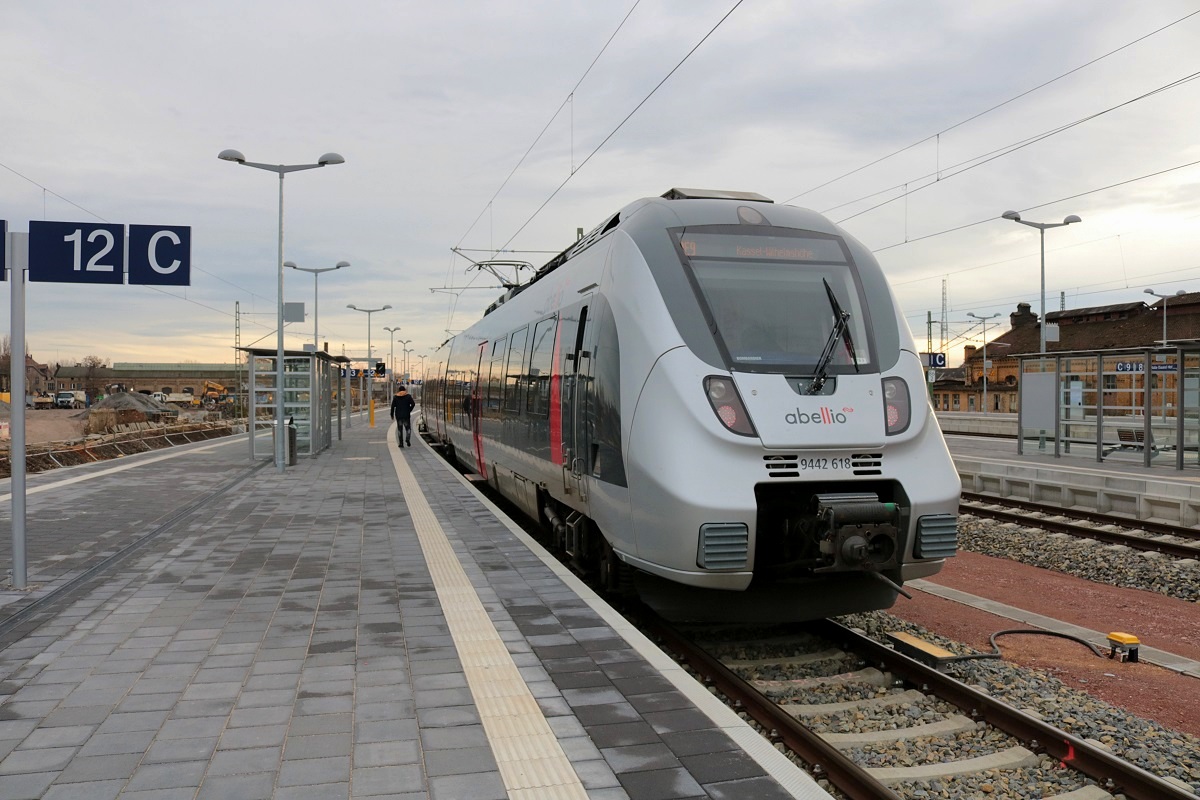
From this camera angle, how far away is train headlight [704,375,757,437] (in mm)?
5910

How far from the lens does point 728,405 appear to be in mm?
5977

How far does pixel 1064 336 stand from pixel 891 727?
57759mm

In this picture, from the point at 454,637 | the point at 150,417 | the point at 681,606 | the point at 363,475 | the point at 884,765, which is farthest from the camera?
the point at 150,417

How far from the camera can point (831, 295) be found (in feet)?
22.3

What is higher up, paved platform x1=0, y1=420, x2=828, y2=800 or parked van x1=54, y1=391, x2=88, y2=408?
parked van x1=54, y1=391, x2=88, y2=408

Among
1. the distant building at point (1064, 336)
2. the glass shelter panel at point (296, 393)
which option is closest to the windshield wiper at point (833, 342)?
the glass shelter panel at point (296, 393)

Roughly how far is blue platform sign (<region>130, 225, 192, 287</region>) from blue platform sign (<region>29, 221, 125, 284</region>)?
10cm

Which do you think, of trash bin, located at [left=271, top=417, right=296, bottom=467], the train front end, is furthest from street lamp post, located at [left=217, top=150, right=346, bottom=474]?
the train front end

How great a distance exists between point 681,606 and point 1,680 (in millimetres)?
4006

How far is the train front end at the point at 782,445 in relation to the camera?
5.81 m

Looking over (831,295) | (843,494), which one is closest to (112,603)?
(843,494)

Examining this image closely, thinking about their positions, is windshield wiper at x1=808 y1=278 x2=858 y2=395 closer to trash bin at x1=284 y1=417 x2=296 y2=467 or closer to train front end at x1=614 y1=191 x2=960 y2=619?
train front end at x1=614 y1=191 x2=960 y2=619

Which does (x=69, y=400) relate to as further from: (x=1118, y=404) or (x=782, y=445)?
(x=782, y=445)

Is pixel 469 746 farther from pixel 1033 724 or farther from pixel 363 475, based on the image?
pixel 363 475
